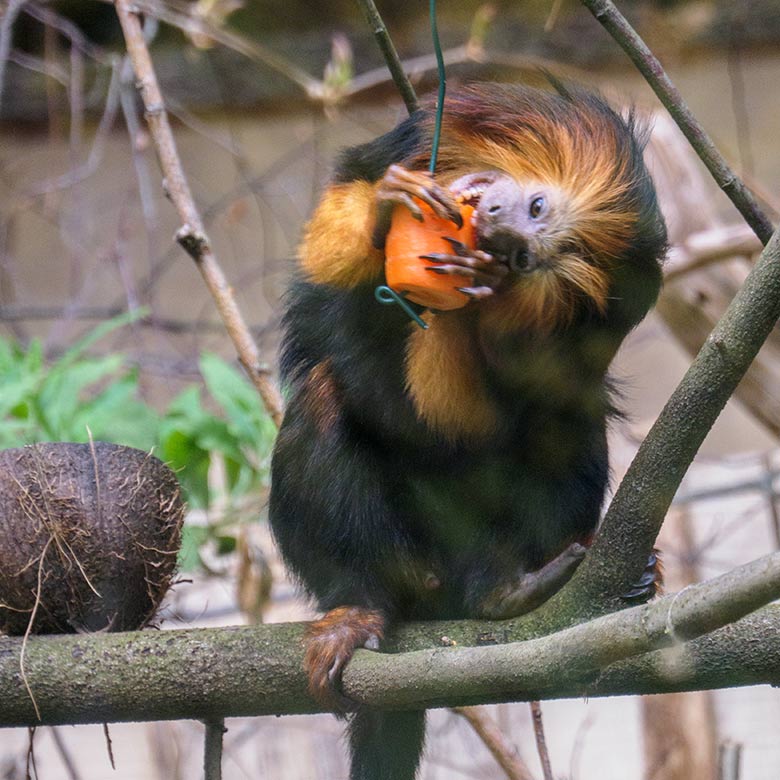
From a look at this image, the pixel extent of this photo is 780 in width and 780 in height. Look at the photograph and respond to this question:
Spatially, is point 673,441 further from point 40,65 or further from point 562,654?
point 40,65

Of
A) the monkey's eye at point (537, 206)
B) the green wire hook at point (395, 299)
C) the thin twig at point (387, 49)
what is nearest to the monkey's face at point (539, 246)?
the monkey's eye at point (537, 206)

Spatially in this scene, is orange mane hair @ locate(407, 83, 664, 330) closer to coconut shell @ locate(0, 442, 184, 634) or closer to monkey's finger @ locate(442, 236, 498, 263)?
monkey's finger @ locate(442, 236, 498, 263)

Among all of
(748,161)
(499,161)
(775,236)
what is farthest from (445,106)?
(748,161)

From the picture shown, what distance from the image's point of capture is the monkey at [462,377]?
1.45 meters

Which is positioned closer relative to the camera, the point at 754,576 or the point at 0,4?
the point at 754,576

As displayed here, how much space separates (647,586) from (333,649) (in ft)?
1.37

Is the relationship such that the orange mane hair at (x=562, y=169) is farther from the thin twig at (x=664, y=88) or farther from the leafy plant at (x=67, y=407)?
the leafy plant at (x=67, y=407)

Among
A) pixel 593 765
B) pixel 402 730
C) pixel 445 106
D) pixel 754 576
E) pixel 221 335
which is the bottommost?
pixel 754 576

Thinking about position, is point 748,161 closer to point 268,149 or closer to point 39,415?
point 268,149

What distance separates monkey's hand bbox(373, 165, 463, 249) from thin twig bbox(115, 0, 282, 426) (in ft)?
2.02

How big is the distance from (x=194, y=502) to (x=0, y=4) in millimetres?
1547

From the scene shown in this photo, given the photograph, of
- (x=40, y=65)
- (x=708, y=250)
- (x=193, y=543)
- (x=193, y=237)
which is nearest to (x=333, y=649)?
(x=193, y=237)

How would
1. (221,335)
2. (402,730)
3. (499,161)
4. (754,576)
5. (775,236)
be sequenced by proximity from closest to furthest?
(754,576), (775,236), (499,161), (402,730), (221,335)

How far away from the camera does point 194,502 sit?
3.02 m
